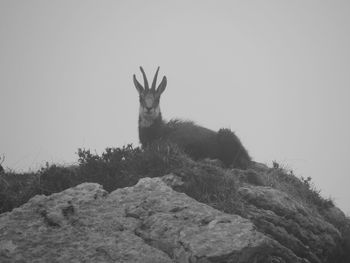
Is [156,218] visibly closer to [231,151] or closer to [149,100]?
[231,151]

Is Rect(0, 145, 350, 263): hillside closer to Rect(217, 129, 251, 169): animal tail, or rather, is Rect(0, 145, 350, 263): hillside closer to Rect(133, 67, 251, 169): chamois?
Rect(217, 129, 251, 169): animal tail

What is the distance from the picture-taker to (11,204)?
306 inches

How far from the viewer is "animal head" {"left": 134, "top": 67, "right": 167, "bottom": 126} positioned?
1319 centimetres

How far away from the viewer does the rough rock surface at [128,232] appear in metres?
5.44

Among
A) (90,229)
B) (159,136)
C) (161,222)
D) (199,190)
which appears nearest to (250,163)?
(159,136)

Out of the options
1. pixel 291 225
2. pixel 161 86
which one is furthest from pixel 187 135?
pixel 291 225

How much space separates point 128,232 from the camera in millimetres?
6078

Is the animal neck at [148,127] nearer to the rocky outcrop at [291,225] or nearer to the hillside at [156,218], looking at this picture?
the hillside at [156,218]

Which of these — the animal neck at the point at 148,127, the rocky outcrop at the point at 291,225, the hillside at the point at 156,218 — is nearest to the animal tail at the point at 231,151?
the hillside at the point at 156,218

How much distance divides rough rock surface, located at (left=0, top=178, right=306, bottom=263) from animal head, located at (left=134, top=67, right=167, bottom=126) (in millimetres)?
6305

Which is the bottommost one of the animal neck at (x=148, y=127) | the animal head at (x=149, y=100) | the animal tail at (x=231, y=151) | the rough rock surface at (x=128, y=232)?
the rough rock surface at (x=128, y=232)

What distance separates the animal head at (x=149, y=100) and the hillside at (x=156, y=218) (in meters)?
3.66

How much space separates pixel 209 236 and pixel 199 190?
2.04 m

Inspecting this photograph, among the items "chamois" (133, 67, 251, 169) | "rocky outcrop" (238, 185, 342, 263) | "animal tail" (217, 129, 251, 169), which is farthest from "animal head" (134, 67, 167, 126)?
"rocky outcrop" (238, 185, 342, 263)
